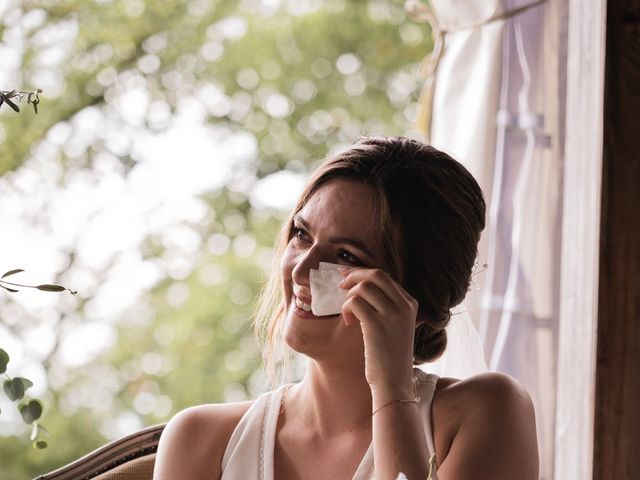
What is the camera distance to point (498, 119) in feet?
7.80

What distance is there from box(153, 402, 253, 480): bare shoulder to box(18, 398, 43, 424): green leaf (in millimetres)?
632

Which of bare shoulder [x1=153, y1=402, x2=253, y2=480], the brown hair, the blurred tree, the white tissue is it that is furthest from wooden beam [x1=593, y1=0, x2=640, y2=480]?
the blurred tree

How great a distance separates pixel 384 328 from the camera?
4.70 ft

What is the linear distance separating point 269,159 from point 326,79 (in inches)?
24.4

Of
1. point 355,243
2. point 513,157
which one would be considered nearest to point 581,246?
point 355,243

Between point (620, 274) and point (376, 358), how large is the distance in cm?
48

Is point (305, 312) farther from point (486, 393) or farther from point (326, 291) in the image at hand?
point (486, 393)

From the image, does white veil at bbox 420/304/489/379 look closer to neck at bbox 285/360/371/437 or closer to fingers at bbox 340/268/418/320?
neck at bbox 285/360/371/437

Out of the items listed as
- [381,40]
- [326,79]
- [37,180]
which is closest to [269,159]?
[326,79]

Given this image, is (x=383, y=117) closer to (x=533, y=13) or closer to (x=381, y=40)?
(x=381, y=40)

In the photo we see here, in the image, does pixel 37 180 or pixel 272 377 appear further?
pixel 37 180

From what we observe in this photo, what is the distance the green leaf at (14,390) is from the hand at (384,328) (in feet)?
1.91

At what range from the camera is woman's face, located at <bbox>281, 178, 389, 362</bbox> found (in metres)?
1.49

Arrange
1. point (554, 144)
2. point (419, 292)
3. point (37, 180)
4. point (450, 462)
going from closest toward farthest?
point (450, 462), point (419, 292), point (554, 144), point (37, 180)
